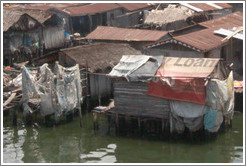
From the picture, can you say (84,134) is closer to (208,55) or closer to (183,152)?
(183,152)

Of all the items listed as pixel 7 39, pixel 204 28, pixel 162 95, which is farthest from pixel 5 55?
pixel 162 95

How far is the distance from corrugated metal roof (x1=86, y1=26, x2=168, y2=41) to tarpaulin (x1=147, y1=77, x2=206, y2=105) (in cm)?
964

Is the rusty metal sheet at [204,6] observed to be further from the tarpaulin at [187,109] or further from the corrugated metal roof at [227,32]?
the tarpaulin at [187,109]

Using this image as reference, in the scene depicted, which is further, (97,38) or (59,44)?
(59,44)

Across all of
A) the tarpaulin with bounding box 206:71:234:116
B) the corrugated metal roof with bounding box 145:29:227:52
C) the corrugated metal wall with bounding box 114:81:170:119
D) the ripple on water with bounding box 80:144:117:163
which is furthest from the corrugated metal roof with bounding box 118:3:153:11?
the ripple on water with bounding box 80:144:117:163

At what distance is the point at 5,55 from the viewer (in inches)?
1120

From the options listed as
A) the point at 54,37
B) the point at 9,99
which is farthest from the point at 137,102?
the point at 54,37

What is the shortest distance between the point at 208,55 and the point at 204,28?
4.13 metres

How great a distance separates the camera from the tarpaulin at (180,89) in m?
15.7

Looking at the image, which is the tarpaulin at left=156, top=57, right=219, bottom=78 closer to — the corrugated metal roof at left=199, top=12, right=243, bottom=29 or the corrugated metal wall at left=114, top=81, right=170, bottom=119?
the corrugated metal wall at left=114, top=81, right=170, bottom=119

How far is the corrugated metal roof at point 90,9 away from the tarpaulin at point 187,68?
18183 millimetres

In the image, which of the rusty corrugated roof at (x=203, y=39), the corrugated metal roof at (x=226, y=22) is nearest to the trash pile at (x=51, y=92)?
the rusty corrugated roof at (x=203, y=39)

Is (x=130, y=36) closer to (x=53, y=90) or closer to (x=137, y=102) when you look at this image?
(x=53, y=90)

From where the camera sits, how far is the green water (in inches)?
605
